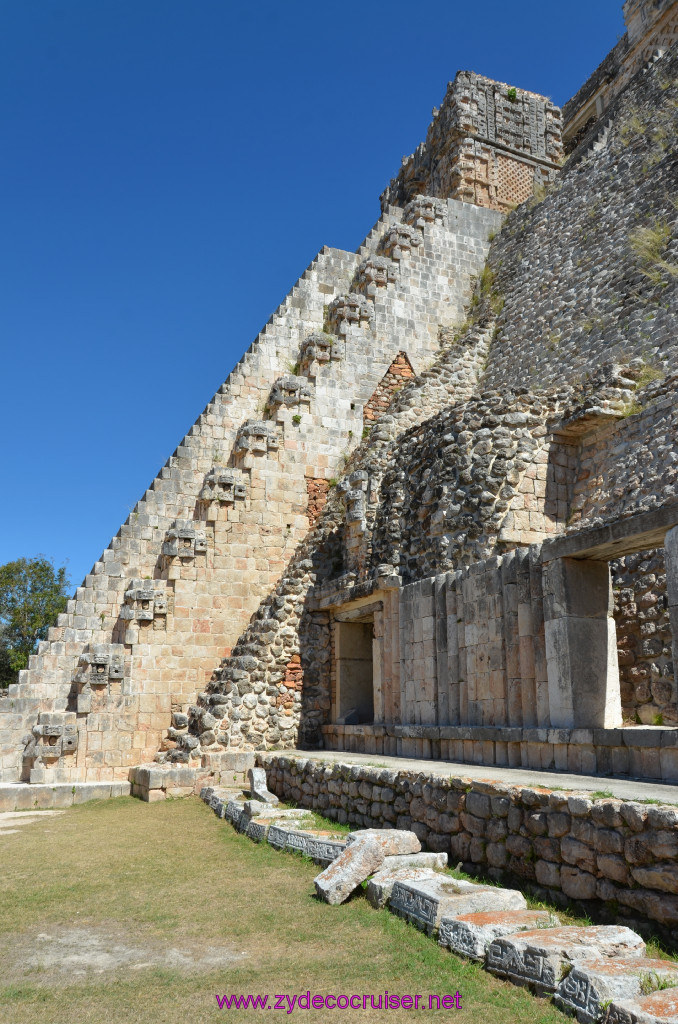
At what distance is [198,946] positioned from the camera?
559 centimetres

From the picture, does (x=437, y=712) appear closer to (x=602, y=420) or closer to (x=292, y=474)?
(x=602, y=420)

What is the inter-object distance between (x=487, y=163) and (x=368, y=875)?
21771 mm

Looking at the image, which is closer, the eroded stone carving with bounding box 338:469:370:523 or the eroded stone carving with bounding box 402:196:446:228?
the eroded stone carving with bounding box 338:469:370:523

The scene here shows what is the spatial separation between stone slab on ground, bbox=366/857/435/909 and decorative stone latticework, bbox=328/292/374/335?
47.8ft

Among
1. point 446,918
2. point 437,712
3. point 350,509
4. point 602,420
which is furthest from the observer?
point 350,509

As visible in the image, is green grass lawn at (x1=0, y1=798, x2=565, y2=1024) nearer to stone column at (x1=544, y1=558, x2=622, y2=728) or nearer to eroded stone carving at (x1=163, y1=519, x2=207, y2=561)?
stone column at (x1=544, y1=558, x2=622, y2=728)

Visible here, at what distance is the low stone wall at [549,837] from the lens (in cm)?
514

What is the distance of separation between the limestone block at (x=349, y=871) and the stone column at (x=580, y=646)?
287 cm

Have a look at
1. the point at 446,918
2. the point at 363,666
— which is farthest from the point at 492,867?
the point at 363,666

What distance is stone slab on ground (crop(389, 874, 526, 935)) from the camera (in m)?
5.37

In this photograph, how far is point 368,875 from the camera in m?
6.60

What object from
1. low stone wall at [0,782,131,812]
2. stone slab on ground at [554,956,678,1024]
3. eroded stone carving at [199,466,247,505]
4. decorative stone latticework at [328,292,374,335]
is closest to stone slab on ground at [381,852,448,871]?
stone slab on ground at [554,956,678,1024]

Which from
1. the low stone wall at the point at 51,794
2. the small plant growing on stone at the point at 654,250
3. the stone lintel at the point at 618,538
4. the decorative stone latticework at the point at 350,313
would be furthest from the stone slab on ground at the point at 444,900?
the decorative stone latticework at the point at 350,313

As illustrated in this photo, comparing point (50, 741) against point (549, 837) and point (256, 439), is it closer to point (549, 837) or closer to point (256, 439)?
point (256, 439)
